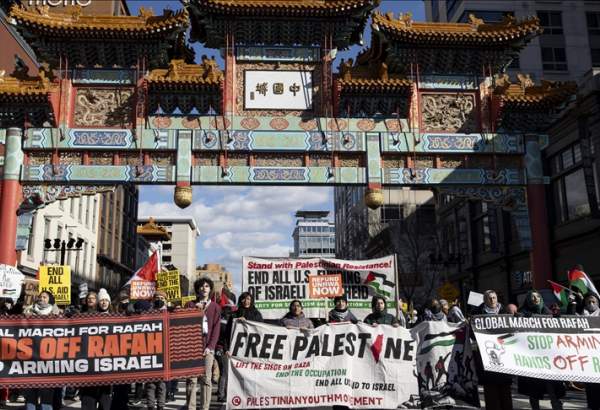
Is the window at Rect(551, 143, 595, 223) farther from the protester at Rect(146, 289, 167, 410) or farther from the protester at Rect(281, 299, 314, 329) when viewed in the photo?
the protester at Rect(146, 289, 167, 410)

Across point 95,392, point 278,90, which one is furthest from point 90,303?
point 278,90

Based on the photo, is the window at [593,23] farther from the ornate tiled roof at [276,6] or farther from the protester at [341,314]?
the protester at [341,314]

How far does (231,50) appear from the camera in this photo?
1551 cm

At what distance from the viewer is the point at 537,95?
15406 mm

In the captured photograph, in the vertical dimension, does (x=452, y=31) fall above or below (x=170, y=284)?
above

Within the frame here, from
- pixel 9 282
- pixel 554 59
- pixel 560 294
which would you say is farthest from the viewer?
pixel 554 59

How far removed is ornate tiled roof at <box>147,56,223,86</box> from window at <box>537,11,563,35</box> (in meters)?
31.7

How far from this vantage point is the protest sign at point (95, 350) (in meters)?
7.96

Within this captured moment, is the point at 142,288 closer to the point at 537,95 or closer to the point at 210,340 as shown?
the point at 210,340

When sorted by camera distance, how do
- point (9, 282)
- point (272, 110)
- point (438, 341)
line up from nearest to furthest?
point (438, 341), point (9, 282), point (272, 110)

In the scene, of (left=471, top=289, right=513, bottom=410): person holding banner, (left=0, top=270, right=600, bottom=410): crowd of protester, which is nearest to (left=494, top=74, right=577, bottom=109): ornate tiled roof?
(left=0, top=270, right=600, bottom=410): crowd of protester

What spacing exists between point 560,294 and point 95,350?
11227mm

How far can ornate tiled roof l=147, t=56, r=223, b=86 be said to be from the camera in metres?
14.7

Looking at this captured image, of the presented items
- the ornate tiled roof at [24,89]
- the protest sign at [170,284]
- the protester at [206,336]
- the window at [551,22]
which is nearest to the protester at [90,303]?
the protester at [206,336]
